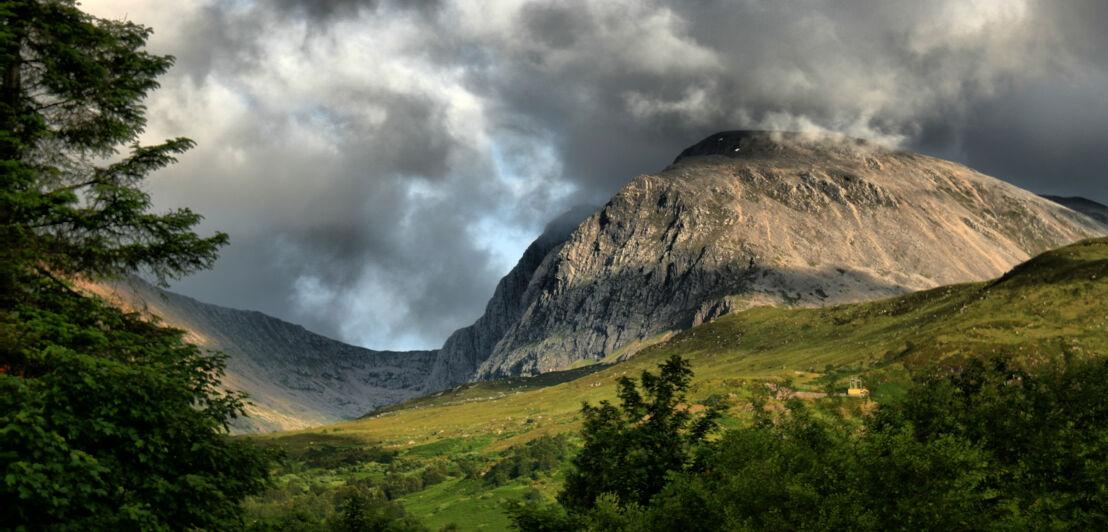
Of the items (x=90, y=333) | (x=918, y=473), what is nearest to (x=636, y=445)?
(x=918, y=473)

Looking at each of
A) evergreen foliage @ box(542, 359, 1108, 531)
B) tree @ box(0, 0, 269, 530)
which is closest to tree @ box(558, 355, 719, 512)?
evergreen foliage @ box(542, 359, 1108, 531)

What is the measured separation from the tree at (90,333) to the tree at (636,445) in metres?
21.1

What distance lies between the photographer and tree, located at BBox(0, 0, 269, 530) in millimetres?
20094

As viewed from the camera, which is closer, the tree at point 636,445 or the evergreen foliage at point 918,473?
the evergreen foliage at point 918,473

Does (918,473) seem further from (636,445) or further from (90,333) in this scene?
(90,333)

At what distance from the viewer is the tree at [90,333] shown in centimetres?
2009

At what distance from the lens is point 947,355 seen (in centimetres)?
12462

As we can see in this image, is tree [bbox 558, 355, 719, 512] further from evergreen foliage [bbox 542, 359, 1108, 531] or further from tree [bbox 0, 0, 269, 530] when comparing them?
tree [bbox 0, 0, 269, 530]

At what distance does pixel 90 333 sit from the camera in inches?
978

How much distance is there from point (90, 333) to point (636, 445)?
28.2 m

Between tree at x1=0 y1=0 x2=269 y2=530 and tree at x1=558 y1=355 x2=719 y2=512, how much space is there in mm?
21091

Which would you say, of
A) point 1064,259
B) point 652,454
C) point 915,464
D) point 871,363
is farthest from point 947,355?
point 915,464

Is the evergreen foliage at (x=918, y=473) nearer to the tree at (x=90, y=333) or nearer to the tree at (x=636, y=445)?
the tree at (x=636, y=445)

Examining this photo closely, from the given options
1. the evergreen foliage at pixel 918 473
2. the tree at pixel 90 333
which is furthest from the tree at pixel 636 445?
the tree at pixel 90 333
